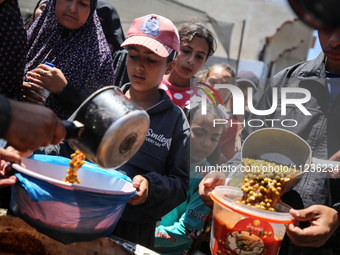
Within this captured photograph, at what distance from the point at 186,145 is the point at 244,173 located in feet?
1.68

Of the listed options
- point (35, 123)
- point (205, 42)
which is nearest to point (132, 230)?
point (35, 123)

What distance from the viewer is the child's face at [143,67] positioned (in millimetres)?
2240

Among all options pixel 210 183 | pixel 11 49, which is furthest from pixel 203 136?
pixel 11 49

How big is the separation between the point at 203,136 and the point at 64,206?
53.8 inches

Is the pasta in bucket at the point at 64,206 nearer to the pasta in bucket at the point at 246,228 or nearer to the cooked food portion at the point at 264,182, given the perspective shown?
the pasta in bucket at the point at 246,228

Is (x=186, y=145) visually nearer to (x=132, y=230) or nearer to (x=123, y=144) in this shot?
(x=132, y=230)

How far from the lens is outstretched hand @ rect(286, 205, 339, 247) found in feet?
4.89

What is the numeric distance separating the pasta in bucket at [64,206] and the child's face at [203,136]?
81cm

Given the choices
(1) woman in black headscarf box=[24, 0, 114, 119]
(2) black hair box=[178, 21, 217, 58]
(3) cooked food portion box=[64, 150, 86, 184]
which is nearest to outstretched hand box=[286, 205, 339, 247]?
(3) cooked food portion box=[64, 150, 86, 184]

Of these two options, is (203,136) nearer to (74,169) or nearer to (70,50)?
(70,50)

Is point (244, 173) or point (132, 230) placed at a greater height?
point (244, 173)

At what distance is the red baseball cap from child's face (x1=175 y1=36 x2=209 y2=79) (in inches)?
29.1

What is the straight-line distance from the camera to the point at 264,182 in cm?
160

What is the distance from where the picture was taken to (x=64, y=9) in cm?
247
